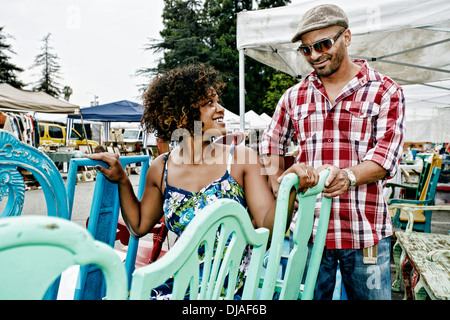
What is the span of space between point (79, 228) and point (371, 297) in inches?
57.6

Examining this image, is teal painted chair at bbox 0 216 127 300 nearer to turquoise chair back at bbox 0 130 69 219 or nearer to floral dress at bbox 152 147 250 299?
turquoise chair back at bbox 0 130 69 219

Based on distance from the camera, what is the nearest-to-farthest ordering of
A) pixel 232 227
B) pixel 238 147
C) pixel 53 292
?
pixel 232 227, pixel 53 292, pixel 238 147

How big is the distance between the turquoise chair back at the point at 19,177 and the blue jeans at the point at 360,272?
3.98 feet

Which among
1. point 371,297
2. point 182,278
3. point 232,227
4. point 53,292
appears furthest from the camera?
point 371,297

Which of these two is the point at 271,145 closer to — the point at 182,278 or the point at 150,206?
the point at 150,206

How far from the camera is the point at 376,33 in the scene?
411cm

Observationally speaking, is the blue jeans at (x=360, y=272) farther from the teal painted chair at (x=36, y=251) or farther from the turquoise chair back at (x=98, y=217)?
the teal painted chair at (x=36, y=251)

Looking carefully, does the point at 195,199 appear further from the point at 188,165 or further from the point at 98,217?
the point at 98,217

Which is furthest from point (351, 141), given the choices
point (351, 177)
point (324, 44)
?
point (324, 44)

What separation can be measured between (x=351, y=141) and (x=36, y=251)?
4.66ft

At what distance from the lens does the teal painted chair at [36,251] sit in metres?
0.37
